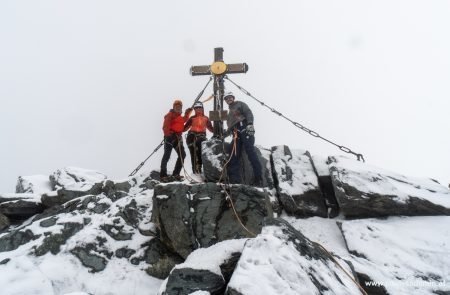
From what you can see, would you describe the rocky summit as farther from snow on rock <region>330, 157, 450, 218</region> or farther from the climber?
the climber

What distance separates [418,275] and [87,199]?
28.3ft

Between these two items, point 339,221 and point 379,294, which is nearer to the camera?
point 379,294

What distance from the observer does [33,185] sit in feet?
42.6

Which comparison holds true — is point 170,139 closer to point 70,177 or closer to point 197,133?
point 197,133

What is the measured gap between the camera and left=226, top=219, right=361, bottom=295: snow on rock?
4180 mm

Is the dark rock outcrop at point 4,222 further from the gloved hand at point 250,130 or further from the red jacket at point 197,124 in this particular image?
the gloved hand at point 250,130

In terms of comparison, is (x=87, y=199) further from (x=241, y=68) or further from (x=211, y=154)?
(x=241, y=68)

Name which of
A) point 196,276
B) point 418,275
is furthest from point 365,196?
point 196,276

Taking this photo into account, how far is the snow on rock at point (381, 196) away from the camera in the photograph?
897 centimetres

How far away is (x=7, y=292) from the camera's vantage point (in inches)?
275

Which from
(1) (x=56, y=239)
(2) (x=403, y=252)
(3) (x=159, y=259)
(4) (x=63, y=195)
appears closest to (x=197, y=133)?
(3) (x=159, y=259)

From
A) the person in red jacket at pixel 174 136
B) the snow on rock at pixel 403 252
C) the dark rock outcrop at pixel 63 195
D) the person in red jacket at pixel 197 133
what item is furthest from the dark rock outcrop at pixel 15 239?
the snow on rock at pixel 403 252

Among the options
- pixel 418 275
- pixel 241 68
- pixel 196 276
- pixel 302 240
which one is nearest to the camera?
pixel 196 276

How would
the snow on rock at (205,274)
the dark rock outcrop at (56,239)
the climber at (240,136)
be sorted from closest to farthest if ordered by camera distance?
the snow on rock at (205,274)
the dark rock outcrop at (56,239)
the climber at (240,136)
